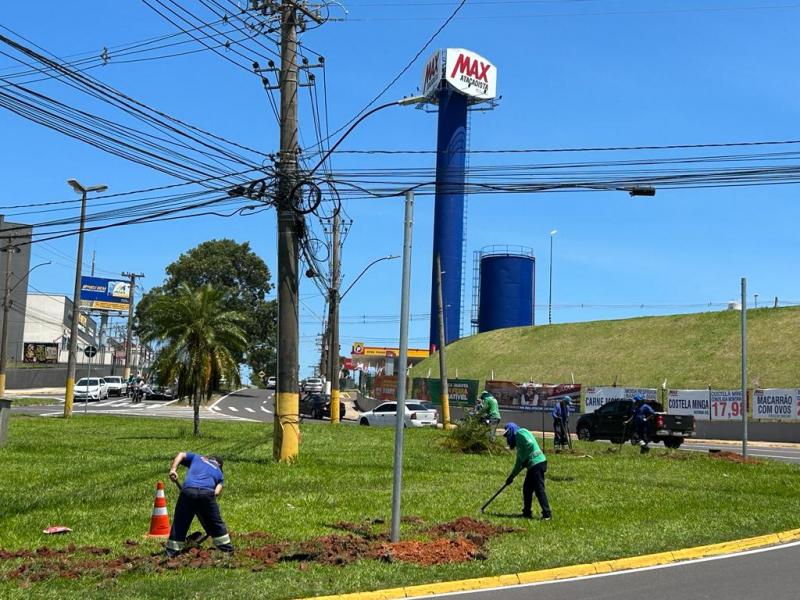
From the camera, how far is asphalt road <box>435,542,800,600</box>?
320 inches

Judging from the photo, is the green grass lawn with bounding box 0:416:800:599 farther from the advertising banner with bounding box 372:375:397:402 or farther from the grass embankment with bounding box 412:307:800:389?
the advertising banner with bounding box 372:375:397:402

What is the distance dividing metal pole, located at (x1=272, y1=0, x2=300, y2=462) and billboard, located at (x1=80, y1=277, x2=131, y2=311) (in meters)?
82.4

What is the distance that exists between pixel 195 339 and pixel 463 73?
6442cm

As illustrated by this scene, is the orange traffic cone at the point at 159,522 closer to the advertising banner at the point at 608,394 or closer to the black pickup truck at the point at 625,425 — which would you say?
the black pickup truck at the point at 625,425

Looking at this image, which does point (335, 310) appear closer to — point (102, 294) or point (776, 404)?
point (776, 404)

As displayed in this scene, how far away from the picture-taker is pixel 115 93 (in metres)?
16.7

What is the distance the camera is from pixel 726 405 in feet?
124

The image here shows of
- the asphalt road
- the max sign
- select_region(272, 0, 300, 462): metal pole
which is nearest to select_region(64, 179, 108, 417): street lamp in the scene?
select_region(272, 0, 300, 462): metal pole

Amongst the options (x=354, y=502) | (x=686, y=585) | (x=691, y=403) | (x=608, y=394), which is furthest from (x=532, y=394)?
(x=686, y=585)

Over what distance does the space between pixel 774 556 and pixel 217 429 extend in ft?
70.2

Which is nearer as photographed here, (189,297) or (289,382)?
(289,382)

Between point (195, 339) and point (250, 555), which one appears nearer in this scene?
point (250, 555)

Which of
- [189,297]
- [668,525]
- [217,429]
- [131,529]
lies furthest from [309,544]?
[217,429]

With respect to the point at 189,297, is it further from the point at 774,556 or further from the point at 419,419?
the point at 774,556
